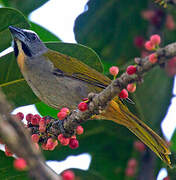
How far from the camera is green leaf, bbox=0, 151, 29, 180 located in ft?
7.65

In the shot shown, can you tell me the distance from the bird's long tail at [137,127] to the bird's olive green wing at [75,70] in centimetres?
26

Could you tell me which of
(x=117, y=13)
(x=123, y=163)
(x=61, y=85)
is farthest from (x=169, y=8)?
(x=123, y=163)

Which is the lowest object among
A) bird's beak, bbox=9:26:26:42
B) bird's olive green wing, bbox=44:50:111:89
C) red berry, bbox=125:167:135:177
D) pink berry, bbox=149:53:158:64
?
red berry, bbox=125:167:135:177

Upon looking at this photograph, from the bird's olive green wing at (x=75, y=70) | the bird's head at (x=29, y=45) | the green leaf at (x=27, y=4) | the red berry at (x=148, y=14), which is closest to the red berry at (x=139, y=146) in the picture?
the bird's olive green wing at (x=75, y=70)

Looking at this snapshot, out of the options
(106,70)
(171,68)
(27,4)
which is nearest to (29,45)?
(27,4)

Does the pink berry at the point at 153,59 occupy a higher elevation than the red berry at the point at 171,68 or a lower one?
higher

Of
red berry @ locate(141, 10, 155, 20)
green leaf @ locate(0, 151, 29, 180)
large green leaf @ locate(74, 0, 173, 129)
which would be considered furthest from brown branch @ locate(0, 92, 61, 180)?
red berry @ locate(141, 10, 155, 20)

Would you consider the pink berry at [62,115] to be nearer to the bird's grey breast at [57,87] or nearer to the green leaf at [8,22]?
the green leaf at [8,22]

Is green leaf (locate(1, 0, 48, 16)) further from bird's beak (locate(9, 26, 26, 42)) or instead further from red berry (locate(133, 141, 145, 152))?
red berry (locate(133, 141, 145, 152))

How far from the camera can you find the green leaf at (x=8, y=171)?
2.33 meters

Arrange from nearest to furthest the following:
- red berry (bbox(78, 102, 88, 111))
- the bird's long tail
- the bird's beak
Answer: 1. red berry (bbox(78, 102, 88, 111))
2. the bird's long tail
3. the bird's beak

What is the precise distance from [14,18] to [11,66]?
40 cm

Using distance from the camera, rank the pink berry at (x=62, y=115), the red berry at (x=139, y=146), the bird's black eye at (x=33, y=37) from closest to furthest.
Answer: the pink berry at (x=62, y=115)
the red berry at (x=139, y=146)
the bird's black eye at (x=33, y=37)

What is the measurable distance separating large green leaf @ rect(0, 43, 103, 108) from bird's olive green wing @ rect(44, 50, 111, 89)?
404 mm
